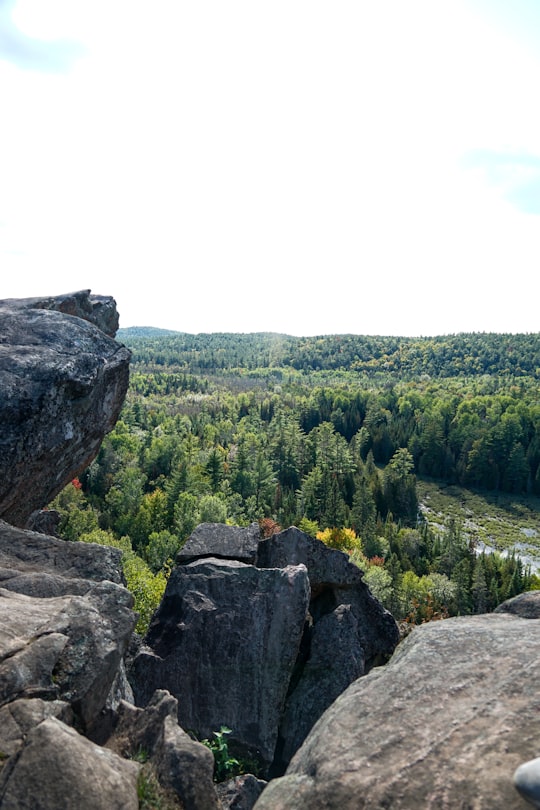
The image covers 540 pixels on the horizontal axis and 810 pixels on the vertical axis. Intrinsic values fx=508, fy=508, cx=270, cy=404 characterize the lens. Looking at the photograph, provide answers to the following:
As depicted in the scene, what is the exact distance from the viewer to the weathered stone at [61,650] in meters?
8.72

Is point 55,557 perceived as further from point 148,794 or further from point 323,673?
point 323,673

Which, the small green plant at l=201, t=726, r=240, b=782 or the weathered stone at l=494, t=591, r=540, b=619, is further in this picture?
the small green plant at l=201, t=726, r=240, b=782

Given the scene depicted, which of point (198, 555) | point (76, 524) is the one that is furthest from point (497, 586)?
point (198, 555)

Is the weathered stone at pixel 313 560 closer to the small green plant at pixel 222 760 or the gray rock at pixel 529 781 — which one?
the small green plant at pixel 222 760

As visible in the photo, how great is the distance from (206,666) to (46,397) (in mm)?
10299

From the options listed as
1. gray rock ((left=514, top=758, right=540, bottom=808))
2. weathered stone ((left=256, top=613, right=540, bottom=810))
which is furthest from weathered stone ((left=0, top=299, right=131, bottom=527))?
gray rock ((left=514, top=758, right=540, bottom=808))

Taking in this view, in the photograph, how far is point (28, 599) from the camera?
11.3 metres

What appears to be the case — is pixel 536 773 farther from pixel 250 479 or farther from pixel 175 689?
pixel 250 479

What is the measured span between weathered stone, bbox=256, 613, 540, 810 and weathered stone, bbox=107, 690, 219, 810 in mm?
1183

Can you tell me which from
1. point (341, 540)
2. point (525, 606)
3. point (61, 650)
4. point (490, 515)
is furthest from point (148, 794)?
point (490, 515)

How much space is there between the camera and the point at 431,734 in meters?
8.02

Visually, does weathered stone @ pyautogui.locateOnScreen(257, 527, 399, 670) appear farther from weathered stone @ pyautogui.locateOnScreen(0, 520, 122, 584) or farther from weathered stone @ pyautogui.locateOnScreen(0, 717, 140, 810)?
weathered stone @ pyautogui.locateOnScreen(0, 717, 140, 810)

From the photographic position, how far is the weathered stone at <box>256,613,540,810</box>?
7094mm

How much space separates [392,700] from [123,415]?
501 ft
